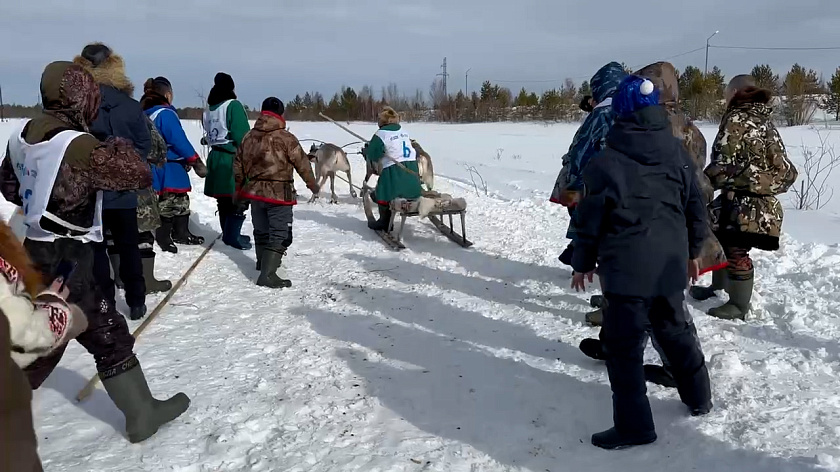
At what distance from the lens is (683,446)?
2.86 metres

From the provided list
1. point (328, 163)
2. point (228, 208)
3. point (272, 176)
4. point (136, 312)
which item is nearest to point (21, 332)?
point (136, 312)

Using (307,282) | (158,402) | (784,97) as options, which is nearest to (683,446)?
(158,402)

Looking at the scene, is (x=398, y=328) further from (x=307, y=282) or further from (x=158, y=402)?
(x=158, y=402)

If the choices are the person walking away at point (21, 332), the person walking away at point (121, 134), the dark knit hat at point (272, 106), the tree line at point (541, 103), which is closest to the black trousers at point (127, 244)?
the person walking away at point (121, 134)

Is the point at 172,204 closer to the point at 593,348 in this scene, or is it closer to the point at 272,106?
the point at 272,106

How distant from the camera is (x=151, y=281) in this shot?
532 cm

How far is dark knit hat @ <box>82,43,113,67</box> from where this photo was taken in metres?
4.47

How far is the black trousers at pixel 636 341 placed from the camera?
9.23 feet

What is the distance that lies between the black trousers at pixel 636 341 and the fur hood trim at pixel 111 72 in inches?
148

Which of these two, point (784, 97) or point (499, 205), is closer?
point (499, 205)

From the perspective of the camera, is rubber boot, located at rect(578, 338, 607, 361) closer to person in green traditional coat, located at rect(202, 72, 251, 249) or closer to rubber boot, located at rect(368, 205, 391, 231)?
person in green traditional coat, located at rect(202, 72, 251, 249)

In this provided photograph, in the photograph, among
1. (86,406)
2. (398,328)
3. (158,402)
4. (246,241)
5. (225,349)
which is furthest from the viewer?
(246,241)

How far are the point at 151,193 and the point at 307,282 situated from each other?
5.10 feet

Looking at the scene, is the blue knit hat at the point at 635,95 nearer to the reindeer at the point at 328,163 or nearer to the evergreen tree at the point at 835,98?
the reindeer at the point at 328,163
